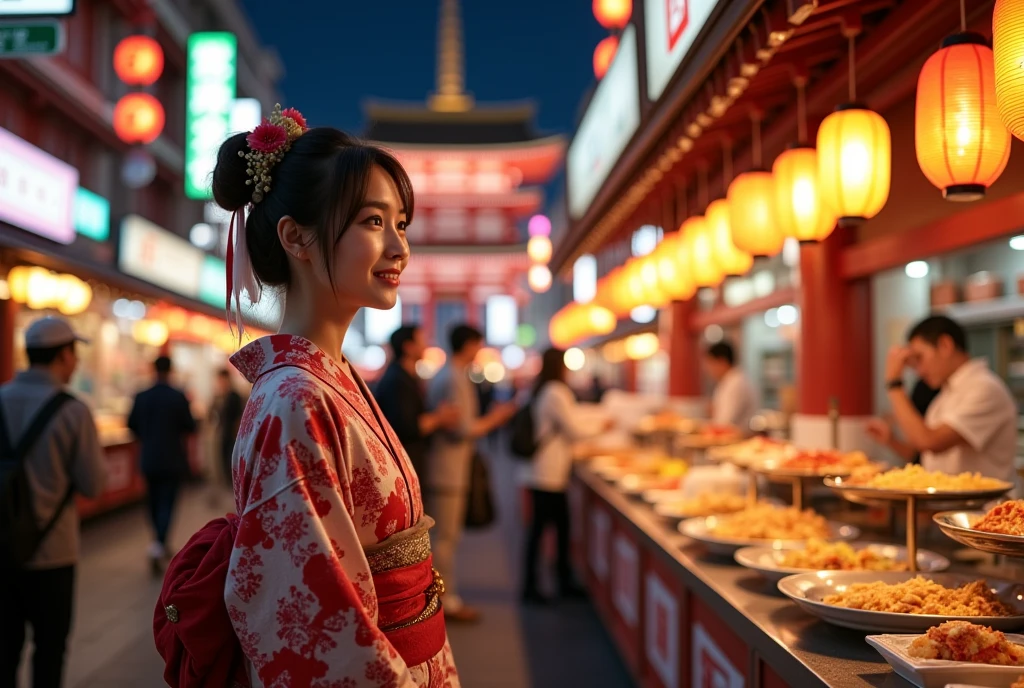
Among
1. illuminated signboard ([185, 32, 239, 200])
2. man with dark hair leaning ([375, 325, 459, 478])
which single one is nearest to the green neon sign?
illuminated signboard ([185, 32, 239, 200])

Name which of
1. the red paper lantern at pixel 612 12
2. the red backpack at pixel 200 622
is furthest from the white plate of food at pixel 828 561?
the red paper lantern at pixel 612 12

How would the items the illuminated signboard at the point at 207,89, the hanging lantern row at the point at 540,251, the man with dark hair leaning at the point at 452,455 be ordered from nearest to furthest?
the man with dark hair leaning at the point at 452,455 → the illuminated signboard at the point at 207,89 → the hanging lantern row at the point at 540,251

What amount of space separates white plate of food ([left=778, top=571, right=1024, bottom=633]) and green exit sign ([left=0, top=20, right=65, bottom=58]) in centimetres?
424

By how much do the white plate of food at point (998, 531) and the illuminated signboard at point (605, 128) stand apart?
3395 millimetres

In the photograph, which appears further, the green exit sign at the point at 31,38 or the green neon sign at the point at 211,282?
the green neon sign at the point at 211,282

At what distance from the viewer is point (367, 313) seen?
Result: 36875 mm

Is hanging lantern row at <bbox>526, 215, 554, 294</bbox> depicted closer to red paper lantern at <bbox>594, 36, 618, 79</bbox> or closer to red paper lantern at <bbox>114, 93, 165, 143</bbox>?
red paper lantern at <bbox>114, 93, 165, 143</bbox>

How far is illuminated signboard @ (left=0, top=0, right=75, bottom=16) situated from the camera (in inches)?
173

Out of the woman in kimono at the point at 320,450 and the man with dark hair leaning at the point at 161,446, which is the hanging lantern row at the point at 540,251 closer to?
the man with dark hair leaning at the point at 161,446

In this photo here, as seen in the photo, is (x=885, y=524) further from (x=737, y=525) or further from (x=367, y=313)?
(x=367, y=313)

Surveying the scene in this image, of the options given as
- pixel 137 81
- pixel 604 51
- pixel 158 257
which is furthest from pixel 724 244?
pixel 158 257

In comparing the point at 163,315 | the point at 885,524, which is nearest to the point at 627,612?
the point at 885,524

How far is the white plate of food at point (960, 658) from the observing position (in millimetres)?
1795

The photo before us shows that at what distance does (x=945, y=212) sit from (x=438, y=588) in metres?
3.76
